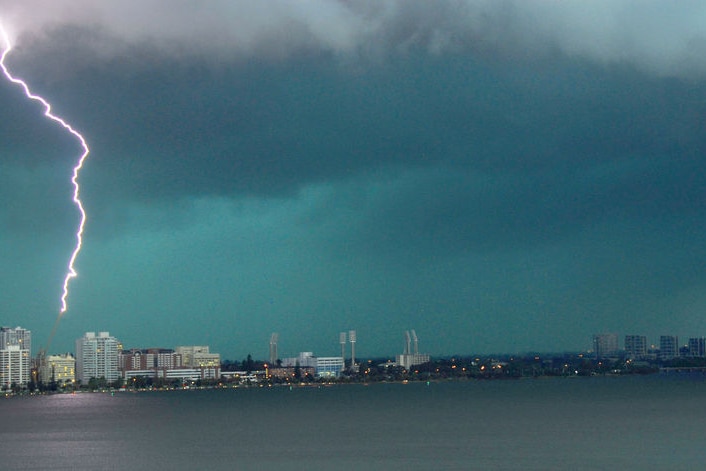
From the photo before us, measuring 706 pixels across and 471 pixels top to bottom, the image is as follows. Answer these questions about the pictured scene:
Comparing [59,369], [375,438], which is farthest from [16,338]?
[375,438]

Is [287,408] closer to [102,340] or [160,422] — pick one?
[160,422]

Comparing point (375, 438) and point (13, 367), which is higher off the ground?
point (13, 367)

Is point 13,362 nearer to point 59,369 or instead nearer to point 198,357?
point 59,369

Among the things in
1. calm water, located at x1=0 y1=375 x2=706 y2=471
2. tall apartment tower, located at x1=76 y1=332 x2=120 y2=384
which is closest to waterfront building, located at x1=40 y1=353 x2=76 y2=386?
tall apartment tower, located at x1=76 y1=332 x2=120 y2=384

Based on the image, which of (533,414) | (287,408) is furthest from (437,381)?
(533,414)

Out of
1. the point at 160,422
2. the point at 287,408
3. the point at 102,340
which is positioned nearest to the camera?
the point at 160,422
